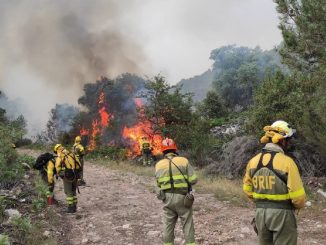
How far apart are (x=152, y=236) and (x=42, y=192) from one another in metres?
4.61

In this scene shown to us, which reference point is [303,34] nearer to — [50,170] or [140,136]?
[50,170]

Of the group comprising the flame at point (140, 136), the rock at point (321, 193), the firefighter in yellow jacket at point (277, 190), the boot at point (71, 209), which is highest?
the flame at point (140, 136)

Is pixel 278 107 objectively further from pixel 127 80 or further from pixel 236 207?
pixel 127 80

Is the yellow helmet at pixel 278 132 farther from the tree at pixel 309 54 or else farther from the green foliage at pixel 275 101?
the green foliage at pixel 275 101

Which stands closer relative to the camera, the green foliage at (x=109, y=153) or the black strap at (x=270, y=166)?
the black strap at (x=270, y=166)

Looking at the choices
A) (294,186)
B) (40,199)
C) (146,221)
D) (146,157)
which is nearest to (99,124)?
(146,157)

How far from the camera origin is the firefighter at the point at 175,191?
21.3ft

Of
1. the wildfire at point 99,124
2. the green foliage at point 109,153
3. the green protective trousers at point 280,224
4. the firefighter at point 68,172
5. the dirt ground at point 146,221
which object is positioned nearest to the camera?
the green protective trousers at point 280,224

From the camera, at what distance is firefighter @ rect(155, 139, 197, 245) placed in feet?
21.3

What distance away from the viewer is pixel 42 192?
11.9 meters

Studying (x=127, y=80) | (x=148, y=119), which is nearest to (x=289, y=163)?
(x=148, y=119)

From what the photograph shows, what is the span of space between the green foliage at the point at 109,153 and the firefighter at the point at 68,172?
13.8 m

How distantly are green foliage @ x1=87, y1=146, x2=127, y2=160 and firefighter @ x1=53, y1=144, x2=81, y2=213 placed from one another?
45.3 feet

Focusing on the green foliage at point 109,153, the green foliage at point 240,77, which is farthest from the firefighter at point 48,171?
the green foliage at point 240,77
